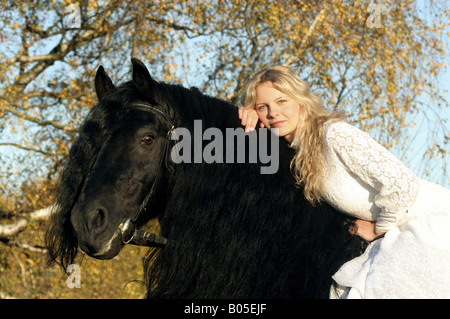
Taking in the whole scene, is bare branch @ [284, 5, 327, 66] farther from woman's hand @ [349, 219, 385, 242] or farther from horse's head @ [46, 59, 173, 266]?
horse's head @ [46, 59, 173, 266]

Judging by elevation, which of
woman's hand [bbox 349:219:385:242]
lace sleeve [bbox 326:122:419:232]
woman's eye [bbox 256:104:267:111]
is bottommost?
woman's hand [bbox 349:219:385:242]

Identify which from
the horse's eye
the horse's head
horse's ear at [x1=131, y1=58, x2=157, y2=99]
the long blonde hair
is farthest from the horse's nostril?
the long blonde hair

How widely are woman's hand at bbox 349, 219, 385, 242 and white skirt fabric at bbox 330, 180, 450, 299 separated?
0.09 metres

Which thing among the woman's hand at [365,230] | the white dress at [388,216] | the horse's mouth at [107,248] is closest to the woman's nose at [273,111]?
the white dress at [388,216]

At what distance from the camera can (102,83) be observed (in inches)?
107

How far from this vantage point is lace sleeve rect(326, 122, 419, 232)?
2416 millimetres

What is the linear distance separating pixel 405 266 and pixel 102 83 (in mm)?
1819

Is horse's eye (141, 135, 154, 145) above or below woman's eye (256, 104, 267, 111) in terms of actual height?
below

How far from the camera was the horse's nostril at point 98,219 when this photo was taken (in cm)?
220

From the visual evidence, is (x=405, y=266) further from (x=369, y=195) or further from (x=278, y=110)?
(x=278, y=110)

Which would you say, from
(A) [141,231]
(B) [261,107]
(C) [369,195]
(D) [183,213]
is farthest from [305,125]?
(A) [141,231]

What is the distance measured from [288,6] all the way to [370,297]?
1233cm

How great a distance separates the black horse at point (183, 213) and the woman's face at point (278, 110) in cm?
35

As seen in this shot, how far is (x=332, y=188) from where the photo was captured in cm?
255
